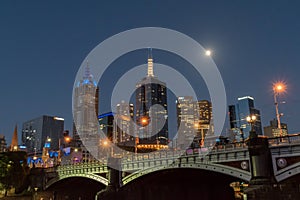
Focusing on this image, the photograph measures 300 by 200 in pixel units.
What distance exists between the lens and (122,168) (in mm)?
50250

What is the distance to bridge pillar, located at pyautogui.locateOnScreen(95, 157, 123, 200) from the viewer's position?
49625 millimetres

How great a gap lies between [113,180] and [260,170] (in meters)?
26.3

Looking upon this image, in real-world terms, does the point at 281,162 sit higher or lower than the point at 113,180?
higher

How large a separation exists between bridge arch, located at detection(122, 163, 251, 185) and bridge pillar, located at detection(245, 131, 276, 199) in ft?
5.44

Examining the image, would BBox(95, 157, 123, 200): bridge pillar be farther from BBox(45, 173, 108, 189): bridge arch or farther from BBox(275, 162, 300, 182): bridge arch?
BBox(275, 162, 300, 182): bridge arch

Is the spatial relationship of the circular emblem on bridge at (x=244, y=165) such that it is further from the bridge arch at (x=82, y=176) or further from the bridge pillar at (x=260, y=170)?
the bridge arch at (x=82, y=176)

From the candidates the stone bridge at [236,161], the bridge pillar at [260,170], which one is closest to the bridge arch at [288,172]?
the stone bridge at [236,161]

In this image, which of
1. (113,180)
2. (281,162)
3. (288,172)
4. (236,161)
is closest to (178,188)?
(113,180)

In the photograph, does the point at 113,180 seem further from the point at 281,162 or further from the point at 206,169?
the point at 281,162

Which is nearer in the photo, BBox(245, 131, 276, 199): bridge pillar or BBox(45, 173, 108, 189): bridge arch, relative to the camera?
BBox(245, 131, 276, 199): bridge pillar

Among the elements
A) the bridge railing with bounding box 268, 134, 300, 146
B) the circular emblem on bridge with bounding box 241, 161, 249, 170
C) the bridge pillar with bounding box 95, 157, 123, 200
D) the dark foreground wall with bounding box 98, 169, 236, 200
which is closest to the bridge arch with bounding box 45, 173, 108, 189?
the bridge pillar with bounding box 95, 157, 123, 200

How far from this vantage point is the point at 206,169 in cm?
3834

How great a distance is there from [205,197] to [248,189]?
27946 mm

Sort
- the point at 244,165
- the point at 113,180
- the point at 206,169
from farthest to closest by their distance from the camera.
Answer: the point at 113,180 < the point at 206,169 < the point at 244,165
